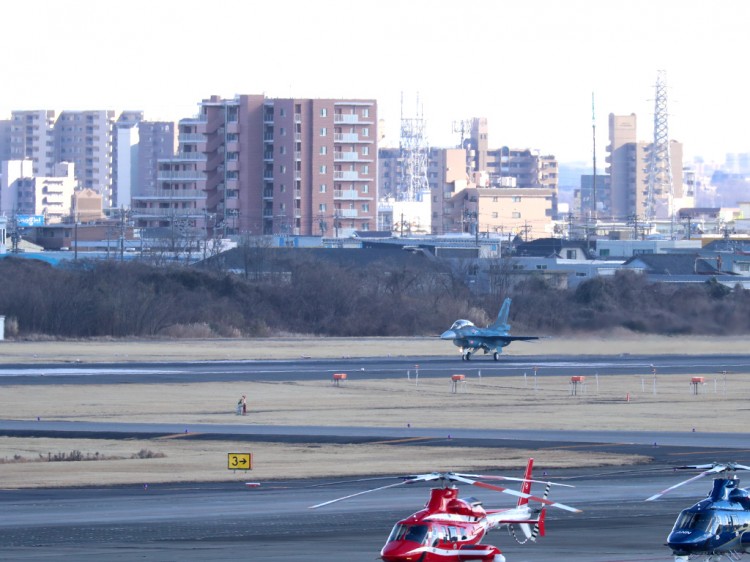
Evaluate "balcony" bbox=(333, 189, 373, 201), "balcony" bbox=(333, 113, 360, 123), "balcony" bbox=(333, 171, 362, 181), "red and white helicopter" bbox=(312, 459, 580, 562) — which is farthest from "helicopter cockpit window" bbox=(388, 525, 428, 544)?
"balcony" bbox=(333, 189, 373, 201)

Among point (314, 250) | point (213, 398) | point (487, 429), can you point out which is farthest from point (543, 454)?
point (314, 250)

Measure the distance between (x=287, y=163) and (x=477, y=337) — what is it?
289ft

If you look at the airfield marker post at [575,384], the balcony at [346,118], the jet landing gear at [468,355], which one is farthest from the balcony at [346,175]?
the airfield marker post at [575,384]

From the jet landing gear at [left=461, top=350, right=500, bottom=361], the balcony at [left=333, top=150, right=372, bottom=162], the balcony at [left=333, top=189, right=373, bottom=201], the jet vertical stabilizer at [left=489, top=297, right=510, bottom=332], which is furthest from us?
the balcony at [left=333, top=189, right=373, bottom=201]

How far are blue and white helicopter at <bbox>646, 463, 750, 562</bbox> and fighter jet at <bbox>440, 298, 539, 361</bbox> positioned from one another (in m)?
52.0

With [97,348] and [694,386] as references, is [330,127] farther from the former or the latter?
[694,386]

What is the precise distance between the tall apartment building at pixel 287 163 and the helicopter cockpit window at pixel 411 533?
136 meters

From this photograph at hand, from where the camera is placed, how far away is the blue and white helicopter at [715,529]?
19.0m

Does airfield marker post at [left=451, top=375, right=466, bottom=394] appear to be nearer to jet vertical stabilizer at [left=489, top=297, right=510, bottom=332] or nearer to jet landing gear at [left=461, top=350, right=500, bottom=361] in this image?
jet landing gear at [left=461, top=350, right=500, bottom=361]

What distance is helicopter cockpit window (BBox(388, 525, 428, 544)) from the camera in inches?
707

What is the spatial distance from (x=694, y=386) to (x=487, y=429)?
18277 mm

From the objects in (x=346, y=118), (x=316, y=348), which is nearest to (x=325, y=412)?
(x=316, y=348)

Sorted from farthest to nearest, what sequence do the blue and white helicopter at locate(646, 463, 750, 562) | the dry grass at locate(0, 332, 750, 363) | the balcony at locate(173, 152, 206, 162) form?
the balcony at locate(173, 152, 206, 162)
the dry grass at locate(0, 332, 750, 363)
the blue and white helicopter at locate(646, 463, 750, 562)

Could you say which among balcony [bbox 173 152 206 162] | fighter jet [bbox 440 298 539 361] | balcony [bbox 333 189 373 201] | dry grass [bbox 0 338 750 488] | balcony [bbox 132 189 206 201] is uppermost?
balcony [bbox 173 152 206 162]
